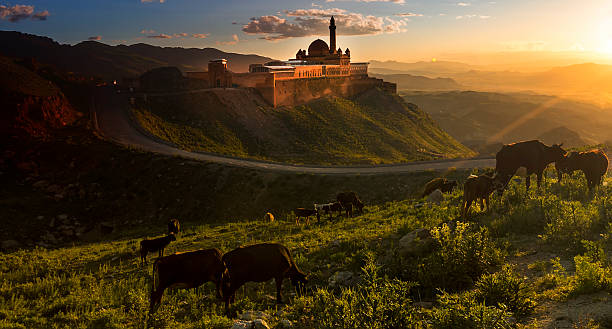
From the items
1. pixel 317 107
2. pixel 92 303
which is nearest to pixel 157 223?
pixel 92 303

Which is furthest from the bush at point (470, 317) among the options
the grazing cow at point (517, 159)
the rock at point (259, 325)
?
the grazing cow at point (517, 159)

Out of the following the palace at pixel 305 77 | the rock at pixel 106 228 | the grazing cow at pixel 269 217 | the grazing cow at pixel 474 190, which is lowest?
the rock at pixel 106 228

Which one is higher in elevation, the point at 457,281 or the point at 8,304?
the point at 457,281

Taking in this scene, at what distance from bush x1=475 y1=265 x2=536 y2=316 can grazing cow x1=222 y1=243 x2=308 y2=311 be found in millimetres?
4537

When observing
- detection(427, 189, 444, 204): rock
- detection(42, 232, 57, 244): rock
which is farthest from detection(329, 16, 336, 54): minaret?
detection(42, 232, 57, 244): rock

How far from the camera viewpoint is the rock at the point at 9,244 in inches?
861

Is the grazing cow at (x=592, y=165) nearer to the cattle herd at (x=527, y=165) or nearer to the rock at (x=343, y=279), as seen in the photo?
the cattle herd at (x=527, y=165)

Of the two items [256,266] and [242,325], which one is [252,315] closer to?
[242,325]

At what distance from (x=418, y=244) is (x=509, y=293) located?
3.60 meters

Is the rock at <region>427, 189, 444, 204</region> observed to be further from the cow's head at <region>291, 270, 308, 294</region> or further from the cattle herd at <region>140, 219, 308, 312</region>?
the cattle herd at <region>140, 219, 308, 312</region>

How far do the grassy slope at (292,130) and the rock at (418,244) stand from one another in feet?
118

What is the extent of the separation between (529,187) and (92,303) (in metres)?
16.8

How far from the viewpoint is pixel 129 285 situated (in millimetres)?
11219

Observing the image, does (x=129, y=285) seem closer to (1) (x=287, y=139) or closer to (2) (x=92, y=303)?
(2) (x=92, y=303)
